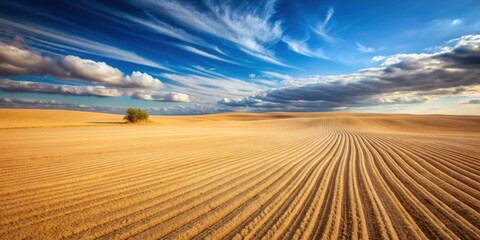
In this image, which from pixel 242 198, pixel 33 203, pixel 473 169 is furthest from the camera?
pixel 473 169

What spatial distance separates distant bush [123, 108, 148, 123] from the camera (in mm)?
39031

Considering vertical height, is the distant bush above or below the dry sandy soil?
below

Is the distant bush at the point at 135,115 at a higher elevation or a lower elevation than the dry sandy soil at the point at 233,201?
lower

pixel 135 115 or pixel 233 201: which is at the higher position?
pixel 233 201

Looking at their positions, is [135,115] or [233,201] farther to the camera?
[135,115]

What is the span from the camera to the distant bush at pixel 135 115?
128ft

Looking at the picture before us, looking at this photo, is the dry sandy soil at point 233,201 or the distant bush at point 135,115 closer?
the dry sandy soil at point 233,201

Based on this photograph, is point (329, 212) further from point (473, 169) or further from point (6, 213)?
point (473, 169)

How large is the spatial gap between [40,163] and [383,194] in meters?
8.96

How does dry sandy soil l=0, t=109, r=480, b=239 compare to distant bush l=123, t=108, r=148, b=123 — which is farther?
distant bush l=123, t=108, r=148, b=123

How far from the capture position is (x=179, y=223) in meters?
2.81

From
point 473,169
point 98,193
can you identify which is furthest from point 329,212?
point 473,169

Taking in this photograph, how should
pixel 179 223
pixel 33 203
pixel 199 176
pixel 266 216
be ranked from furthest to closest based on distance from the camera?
pixel 199 176 → pixel 33 203 → pixel 266 216 → pixel 179 223

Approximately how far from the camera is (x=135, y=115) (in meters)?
39.2
